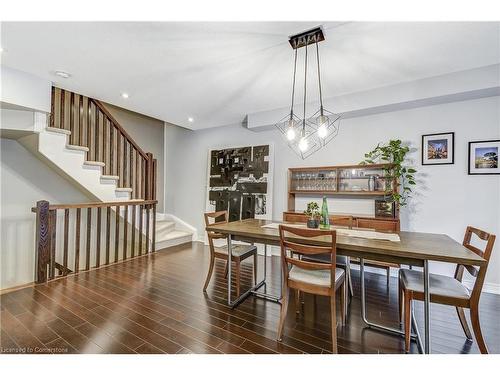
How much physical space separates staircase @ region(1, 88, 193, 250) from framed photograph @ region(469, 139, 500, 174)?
5.03 meters

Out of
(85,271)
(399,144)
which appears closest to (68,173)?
(85,271)

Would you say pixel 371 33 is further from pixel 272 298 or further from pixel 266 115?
pixel 272 298

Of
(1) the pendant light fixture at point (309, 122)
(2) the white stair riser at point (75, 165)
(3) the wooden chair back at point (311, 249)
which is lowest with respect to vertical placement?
(3) the wooden chair back at point (311, 249)

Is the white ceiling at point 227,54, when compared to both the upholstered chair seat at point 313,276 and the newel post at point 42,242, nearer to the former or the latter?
the newel post at point 42,242

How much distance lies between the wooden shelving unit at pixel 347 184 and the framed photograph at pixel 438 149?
564 mm

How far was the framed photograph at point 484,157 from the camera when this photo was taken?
288 cm

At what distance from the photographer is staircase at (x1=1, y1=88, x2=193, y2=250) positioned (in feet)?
10.5

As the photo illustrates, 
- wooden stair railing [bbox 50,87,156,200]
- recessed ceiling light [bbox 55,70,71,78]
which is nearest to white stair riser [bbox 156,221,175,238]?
wooden stair railing [bbox 50,87,156,200]

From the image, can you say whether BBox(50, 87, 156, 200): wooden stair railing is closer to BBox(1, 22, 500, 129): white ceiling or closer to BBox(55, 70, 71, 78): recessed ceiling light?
BBox(1, 22, 500, 129): white ceiling

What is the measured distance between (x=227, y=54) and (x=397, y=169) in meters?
2.61

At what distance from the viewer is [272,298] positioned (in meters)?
2.58

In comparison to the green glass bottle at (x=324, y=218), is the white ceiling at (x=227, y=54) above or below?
above

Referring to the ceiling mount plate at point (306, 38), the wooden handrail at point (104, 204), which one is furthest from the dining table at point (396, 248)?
the wooden handrail at point (104, 204)

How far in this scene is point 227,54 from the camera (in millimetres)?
2424
